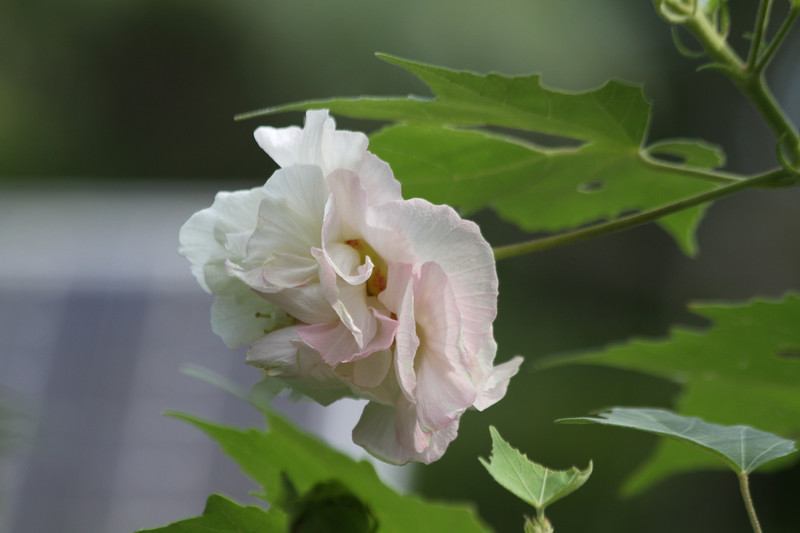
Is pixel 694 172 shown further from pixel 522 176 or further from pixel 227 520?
pixel 227 520

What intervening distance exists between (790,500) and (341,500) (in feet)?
7.35

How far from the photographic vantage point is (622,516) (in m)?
2.32

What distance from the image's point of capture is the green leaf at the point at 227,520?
0.20m

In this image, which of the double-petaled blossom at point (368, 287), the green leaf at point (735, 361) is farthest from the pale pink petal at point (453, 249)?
the green leaf at point (735, 361)

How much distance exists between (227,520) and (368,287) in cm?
6

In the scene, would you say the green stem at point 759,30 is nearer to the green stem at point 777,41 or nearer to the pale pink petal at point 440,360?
the green stem at point 777,41

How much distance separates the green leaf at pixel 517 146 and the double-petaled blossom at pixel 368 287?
0.11ft

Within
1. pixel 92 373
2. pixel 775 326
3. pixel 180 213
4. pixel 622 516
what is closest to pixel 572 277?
pixel 622 516

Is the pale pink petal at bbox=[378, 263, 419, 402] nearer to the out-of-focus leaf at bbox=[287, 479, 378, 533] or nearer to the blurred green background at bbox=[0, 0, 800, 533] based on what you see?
the out-of-focus leaf at bbox=[287, 479, 378, 533]

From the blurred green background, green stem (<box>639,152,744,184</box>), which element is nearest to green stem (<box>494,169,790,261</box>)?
green stem (<box>639,152,744,184</box>)

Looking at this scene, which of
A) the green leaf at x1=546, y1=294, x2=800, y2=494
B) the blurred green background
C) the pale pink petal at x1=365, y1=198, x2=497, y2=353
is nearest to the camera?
the pale pink petal at x1=365, y1=198, x2=497, y2=353

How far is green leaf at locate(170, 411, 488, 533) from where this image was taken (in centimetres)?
24

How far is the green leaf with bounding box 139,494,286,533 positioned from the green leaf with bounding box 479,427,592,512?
0.18 ft

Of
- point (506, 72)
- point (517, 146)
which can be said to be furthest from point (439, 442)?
point (506, 72)
